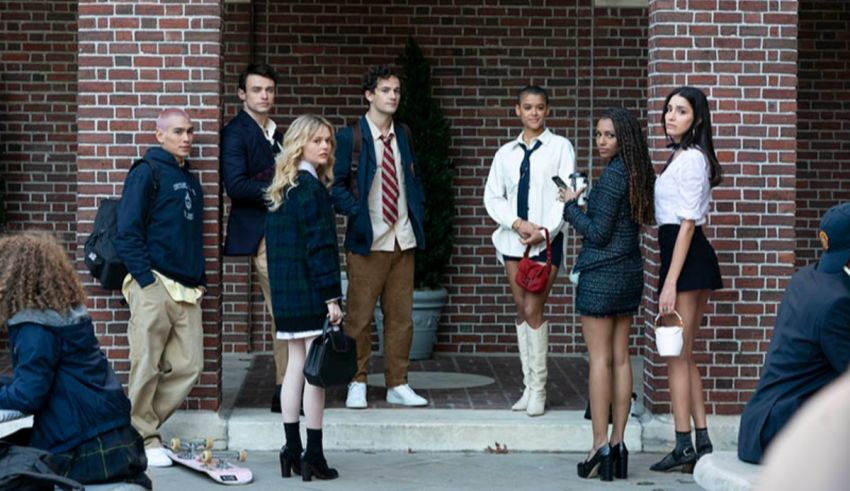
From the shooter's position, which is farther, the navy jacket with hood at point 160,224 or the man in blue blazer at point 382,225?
the man in blue blazer at point 382,225

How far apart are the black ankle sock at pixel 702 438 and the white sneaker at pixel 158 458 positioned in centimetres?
283

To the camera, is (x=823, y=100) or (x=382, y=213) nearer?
(x=382, y=213)

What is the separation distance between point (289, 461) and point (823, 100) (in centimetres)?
599

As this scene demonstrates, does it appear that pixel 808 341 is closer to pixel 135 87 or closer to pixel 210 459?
pixel 210 459

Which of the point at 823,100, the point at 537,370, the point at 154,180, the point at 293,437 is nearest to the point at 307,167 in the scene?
the point at 154,180

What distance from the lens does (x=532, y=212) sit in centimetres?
797

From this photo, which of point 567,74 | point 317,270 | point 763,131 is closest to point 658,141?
point 763,131

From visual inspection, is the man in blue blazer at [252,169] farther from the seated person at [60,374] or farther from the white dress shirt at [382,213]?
the seated person at [60,374]

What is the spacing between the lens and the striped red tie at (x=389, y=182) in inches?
316

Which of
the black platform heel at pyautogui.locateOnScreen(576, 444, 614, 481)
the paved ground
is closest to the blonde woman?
the paved ground

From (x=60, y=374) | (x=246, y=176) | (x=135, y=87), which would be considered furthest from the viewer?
(x=246, y=176)

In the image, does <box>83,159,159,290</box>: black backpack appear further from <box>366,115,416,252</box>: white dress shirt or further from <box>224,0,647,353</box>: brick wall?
<box>224,0,647,353</box>: brick wall

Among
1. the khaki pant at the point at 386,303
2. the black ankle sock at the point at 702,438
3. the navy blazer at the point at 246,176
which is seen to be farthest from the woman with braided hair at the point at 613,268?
the navy blazer at the point at 246,176

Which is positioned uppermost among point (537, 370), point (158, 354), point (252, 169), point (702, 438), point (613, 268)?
point (252, 169)
